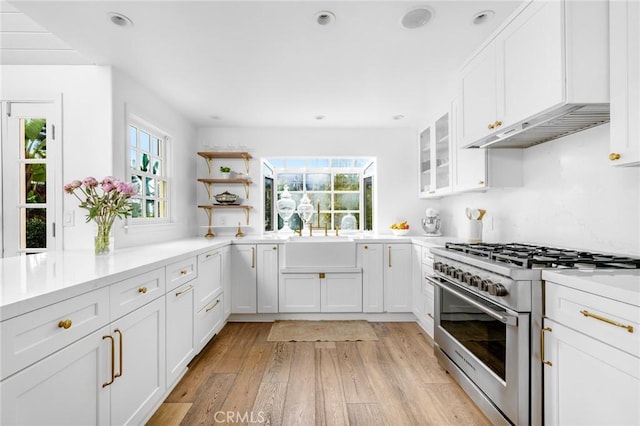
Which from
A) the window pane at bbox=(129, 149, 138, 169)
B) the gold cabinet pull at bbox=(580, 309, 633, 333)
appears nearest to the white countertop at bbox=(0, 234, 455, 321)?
the window pane at bbox=(129, 149, 138, 169)

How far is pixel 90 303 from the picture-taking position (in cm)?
122

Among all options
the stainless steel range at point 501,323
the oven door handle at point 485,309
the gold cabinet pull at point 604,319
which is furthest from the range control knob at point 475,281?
the gold cabinet pull at point 604,319

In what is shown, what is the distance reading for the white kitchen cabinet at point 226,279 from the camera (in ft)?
10.1

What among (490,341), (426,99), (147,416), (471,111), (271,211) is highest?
(426,99)

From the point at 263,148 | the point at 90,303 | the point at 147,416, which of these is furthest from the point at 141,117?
the point at 147,416

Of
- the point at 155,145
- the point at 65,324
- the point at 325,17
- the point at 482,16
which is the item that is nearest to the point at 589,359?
the point at 482,16

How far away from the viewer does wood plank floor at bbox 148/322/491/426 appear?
1765 millimetres

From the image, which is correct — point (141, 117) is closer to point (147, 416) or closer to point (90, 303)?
point (90, 303)

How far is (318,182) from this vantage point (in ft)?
14.1

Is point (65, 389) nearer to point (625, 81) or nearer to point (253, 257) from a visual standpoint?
point (253, 257)

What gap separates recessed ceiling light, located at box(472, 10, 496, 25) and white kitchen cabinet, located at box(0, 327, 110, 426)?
2.56 metres

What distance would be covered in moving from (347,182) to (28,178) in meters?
3.31

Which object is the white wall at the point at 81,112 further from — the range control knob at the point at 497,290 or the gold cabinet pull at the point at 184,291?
the range control knob at the point at 497,290

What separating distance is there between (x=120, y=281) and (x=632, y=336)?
2.02 metres
